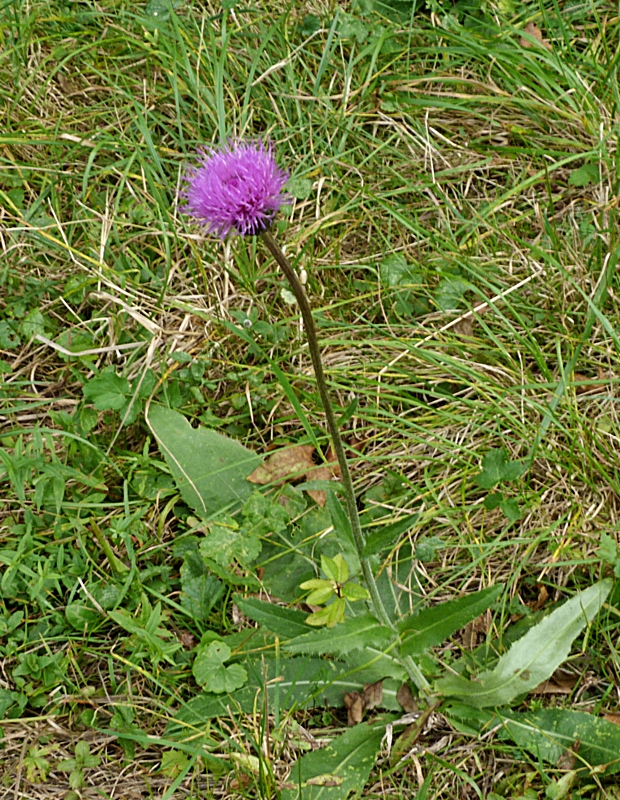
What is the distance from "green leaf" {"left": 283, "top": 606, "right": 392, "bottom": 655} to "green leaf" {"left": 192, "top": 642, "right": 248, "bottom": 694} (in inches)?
16.5

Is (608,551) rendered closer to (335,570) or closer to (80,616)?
(335,570)

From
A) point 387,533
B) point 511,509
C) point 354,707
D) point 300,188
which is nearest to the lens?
point 387,533

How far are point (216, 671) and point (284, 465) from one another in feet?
2.35

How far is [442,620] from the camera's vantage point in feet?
6.77

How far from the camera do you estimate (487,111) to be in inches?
124

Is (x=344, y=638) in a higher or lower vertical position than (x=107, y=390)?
lower

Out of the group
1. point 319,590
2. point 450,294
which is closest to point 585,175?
point 450,294

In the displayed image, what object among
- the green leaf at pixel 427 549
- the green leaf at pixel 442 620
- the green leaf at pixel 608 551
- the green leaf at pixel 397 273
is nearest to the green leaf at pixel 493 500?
the green leaf at pixel 427 549

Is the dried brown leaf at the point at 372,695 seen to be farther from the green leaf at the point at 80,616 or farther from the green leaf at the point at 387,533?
the green leaf at the point at 80,616

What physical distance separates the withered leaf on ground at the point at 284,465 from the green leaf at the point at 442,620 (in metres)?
0.75

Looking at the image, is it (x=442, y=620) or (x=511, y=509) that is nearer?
(x=442, y=620)

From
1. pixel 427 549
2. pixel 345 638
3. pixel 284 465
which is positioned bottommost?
pixel 427 549

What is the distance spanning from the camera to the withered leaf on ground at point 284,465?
2.72 m

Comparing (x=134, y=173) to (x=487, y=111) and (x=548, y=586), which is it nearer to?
(x=487, y=111)
